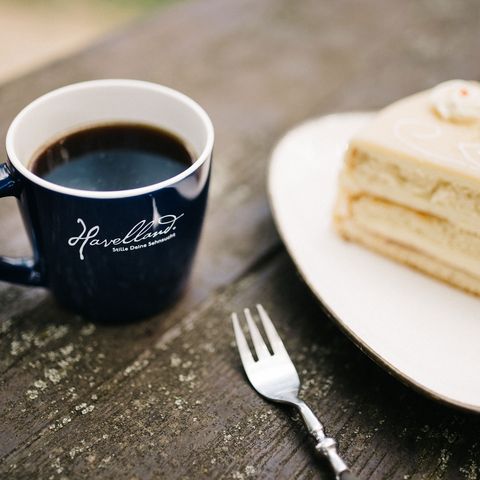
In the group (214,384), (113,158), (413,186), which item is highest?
(113,158)

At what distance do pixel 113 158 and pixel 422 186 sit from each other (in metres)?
0.46

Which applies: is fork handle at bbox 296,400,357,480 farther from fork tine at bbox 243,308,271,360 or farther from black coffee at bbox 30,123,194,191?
black coffee at bbox 30,123,194,191

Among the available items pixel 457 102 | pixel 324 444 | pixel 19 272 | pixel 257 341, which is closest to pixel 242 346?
pixel 257 341

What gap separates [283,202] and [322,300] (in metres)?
0.23

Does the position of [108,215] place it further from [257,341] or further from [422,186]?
[422,186]

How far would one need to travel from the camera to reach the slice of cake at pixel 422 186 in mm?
875

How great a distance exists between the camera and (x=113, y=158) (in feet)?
2.78

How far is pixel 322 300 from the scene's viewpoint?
81 cm

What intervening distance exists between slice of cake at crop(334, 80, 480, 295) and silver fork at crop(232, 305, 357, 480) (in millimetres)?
245

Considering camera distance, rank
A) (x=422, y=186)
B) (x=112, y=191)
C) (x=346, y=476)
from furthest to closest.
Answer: (x=422, y=186) → (x=112, y=191) → (x=346, y=476)

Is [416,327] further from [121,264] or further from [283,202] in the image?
[121,264]

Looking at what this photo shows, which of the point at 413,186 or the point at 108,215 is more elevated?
the point at 108,215

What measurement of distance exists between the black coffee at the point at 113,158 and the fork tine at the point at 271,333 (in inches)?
9.0

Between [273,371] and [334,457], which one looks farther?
[273,371]
